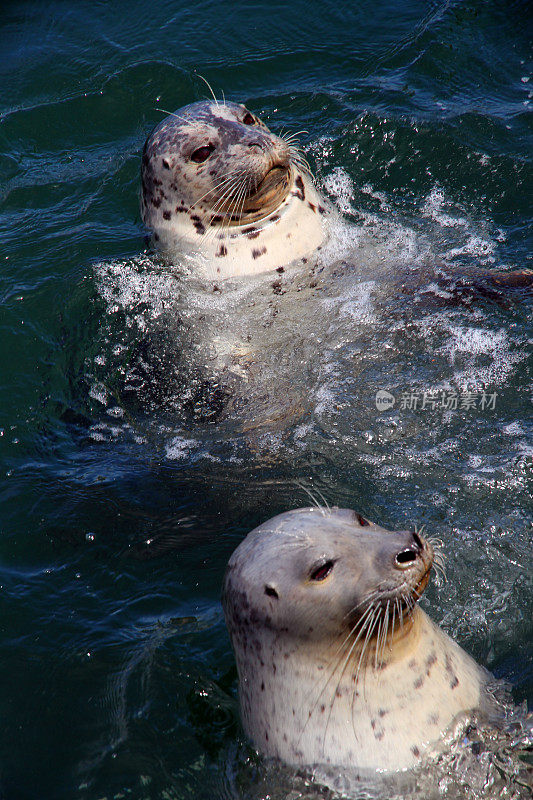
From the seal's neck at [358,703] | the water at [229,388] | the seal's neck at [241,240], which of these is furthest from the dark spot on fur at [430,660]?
the seal's neck at [241,240]

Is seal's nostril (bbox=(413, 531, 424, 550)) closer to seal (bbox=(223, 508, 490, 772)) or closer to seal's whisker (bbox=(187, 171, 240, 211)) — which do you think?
seal (bbox=(223, 508, 490, 772))

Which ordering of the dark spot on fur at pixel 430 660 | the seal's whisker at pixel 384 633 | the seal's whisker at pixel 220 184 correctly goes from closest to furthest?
1. the seal's whisker at pixel 384 633
2. the dark spot on fur at pixel 430 660
3. the seal's whisker at pixel 220 184

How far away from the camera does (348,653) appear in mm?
3109

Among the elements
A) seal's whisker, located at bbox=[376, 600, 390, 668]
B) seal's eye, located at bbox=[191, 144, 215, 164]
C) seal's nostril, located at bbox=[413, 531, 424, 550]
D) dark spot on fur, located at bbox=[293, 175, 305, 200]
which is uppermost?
seal's eye, located at bbox=[191, 144, 215, 164]

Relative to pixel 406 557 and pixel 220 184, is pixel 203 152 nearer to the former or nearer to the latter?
pixel 220 184

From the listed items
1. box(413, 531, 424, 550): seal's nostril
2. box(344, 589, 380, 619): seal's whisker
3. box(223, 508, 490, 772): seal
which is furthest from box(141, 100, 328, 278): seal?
box(344, 589, 380, 619): seal's whisker

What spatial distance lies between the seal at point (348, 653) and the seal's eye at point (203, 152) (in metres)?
2.98

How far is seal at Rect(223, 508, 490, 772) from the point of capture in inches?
121

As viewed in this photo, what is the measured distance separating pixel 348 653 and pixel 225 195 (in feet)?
10.6

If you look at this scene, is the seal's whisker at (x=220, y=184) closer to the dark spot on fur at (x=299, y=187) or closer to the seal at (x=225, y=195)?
the seal at (x=225, y=195)

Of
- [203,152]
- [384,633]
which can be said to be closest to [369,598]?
[384,633]

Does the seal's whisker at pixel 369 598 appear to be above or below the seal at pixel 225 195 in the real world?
below

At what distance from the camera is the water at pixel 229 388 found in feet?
12.2

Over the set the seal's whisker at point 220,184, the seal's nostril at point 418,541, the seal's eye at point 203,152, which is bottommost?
the seal's nostril at point 418,541
